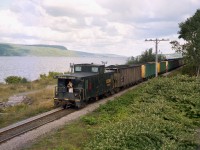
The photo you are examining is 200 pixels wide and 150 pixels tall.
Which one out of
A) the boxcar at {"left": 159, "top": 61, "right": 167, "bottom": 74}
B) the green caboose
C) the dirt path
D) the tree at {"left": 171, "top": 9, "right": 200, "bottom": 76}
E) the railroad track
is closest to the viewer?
the dirt path

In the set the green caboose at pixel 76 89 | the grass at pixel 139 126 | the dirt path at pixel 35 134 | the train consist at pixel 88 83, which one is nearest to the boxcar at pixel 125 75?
the train consist at pixel 88 83

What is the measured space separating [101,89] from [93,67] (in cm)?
234

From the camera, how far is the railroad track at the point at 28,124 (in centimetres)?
1856

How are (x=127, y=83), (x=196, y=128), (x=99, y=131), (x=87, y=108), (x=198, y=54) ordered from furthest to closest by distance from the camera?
(x=198, y=54), (x=127, y=83), (x=87, y=108), (x=196, y=128), (x=99, y=131)

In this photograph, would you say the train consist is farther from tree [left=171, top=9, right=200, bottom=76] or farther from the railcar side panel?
the railcar side panel

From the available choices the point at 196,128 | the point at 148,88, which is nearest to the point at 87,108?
the point at 148,88

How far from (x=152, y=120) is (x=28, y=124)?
835 cm

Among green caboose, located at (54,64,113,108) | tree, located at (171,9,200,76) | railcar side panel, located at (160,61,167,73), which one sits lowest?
green caboose, located at (54,64,113,108)

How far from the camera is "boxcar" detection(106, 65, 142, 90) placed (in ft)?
117

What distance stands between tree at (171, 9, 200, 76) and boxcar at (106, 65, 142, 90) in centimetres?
1117

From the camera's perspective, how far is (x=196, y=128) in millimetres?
22125

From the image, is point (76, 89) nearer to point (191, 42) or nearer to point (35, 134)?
point (35, 134)

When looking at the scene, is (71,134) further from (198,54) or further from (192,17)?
(192,17)

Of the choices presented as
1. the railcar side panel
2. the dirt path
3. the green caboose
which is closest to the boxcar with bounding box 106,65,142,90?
the green caboose
